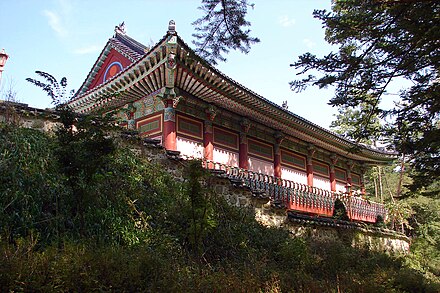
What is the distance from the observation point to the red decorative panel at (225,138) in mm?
14320

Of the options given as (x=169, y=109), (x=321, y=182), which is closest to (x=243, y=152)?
(x=169, y=109)

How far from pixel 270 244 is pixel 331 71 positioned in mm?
3917

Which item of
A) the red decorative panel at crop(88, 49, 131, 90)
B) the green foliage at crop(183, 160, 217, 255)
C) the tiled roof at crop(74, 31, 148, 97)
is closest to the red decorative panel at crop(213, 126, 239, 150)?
the tiled roof at crop(74, 31, 148, 97)

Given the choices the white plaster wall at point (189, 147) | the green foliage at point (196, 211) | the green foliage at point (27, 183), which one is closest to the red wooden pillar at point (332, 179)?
the white plaster wall at point (189, 147)

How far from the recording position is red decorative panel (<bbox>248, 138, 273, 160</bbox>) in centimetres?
1589

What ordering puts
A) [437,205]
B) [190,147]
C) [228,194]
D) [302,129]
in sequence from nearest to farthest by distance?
[228,194]
[190,147]
[302,129]
[437,205]

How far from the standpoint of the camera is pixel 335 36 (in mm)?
6816

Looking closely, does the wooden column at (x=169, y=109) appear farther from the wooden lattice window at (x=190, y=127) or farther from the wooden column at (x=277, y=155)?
the wooden column at (x=277, y=155)

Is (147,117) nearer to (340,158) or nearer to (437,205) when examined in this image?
(340,158)

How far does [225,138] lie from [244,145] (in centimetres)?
106

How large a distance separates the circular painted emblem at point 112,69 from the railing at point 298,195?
6.53 meters

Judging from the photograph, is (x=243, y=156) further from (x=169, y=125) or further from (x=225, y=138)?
(x=169, y=125)

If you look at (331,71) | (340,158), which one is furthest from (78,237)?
(340,158)

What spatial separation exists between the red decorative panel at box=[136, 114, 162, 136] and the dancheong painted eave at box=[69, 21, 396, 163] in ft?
2.84
